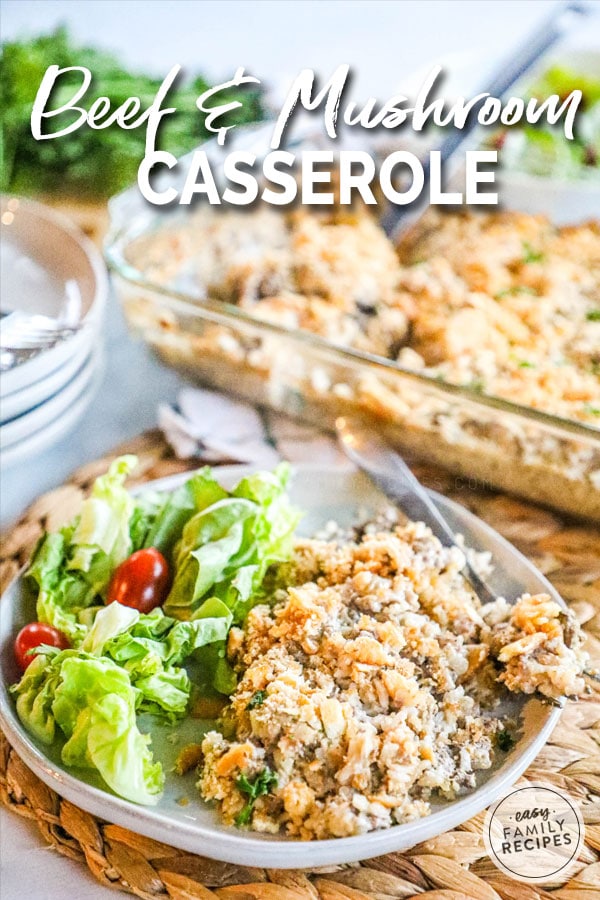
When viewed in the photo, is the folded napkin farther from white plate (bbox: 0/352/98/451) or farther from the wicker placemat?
the wicker placemat

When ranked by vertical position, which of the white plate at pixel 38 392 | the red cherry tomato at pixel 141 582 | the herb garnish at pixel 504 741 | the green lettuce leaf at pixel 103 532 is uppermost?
the white plate at pixel 38 392

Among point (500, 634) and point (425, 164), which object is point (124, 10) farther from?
point (500, 634)

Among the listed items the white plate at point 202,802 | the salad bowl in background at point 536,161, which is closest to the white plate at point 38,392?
the white plate at point 202,802

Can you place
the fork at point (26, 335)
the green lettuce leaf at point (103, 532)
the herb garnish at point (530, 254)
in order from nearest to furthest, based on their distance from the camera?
1. the green lettuce leaf at point (103, 532)
2. the fork at point (26, 335)
3. the herb garnish at point (530, 254)

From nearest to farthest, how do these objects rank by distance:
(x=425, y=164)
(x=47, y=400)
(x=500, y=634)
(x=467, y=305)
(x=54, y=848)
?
(x=54, y=848), (x=500, y=634), (x=47, y=400), (x=467, y=305), (x=425, y=164)

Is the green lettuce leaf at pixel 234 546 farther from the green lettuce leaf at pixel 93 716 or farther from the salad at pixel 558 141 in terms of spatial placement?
the salad at pixel 558 141

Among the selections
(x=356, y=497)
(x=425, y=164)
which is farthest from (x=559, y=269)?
(x=356, y=497)

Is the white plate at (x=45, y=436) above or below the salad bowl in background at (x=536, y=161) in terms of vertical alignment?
below
